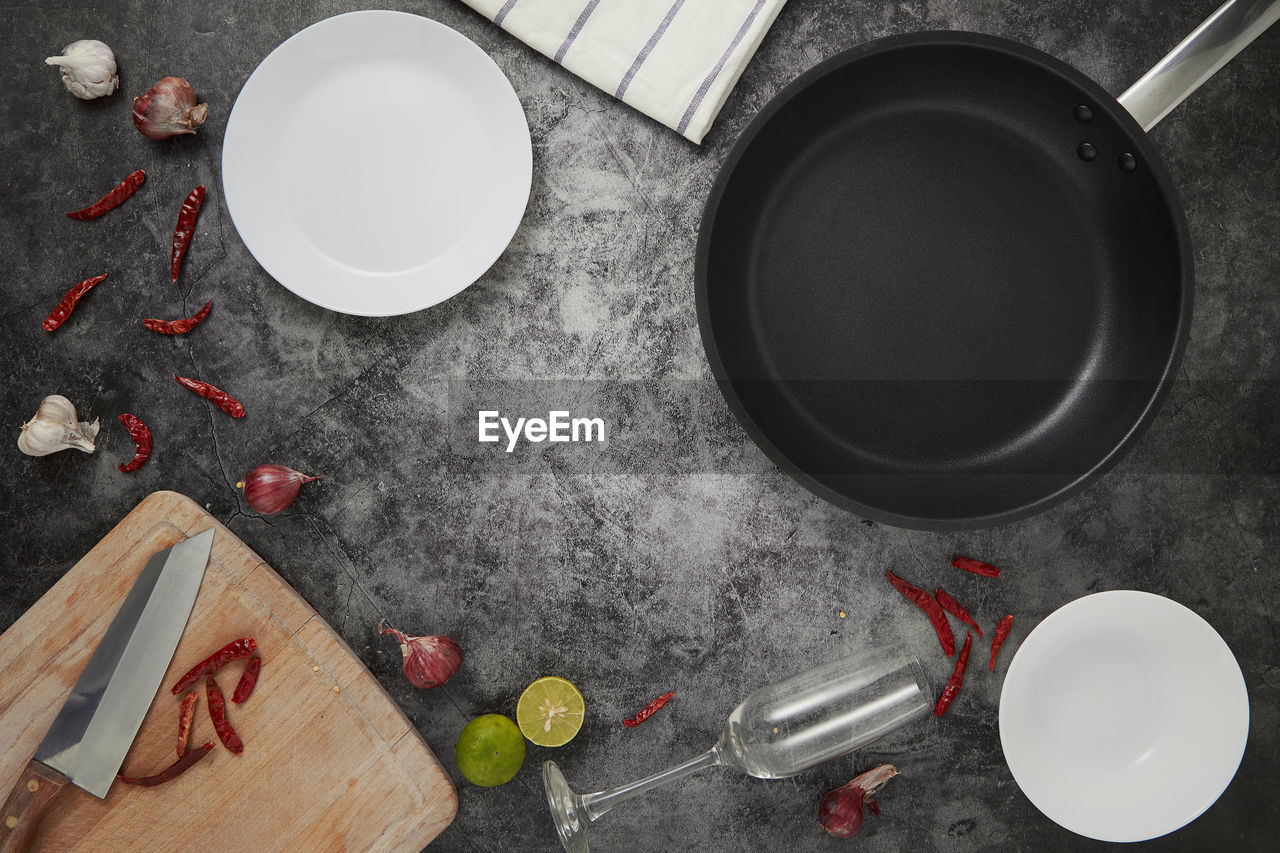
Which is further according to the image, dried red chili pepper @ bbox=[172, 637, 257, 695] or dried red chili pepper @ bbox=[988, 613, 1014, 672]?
dried red chili pepper @ bbox=[988, 613, 1014, 672]

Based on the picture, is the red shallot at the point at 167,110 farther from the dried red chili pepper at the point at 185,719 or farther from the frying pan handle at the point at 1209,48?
the frying pan handle at the point at 1209,48

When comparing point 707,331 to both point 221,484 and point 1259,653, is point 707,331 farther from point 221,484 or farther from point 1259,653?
point 1259,653

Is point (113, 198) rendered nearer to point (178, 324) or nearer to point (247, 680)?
point (178, 324)

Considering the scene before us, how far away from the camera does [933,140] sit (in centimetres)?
108

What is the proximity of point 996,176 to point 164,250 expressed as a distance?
1.25 meters

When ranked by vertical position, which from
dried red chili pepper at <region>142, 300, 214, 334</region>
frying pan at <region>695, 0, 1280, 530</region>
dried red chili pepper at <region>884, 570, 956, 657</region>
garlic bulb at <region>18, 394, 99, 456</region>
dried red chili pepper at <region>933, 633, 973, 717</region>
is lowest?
garlic bulb at <region>18, 394, 99, 456</region>

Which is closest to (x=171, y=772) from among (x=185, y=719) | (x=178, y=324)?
(x=185, y=719)

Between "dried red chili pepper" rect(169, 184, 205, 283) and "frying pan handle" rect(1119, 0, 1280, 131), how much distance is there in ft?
4.22

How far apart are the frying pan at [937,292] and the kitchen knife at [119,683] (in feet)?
2.70

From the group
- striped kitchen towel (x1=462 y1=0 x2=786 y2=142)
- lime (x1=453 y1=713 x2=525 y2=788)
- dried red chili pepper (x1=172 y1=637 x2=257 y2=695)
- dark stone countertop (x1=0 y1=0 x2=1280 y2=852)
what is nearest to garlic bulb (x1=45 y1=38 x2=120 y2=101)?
dark stone countertop (x1=0 y1=0 x2=1280 y2=852)

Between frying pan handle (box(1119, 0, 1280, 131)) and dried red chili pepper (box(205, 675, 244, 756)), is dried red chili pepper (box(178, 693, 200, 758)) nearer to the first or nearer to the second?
dried red chili pepper (box(205, 675, 244, 756))

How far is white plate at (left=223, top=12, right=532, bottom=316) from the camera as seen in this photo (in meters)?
1.05

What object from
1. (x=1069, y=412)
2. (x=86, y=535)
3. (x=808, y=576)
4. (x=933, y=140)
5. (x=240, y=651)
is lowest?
(x=86, y=535)

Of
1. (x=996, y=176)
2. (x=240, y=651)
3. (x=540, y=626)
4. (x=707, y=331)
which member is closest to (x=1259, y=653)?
(x=996, y=176)
